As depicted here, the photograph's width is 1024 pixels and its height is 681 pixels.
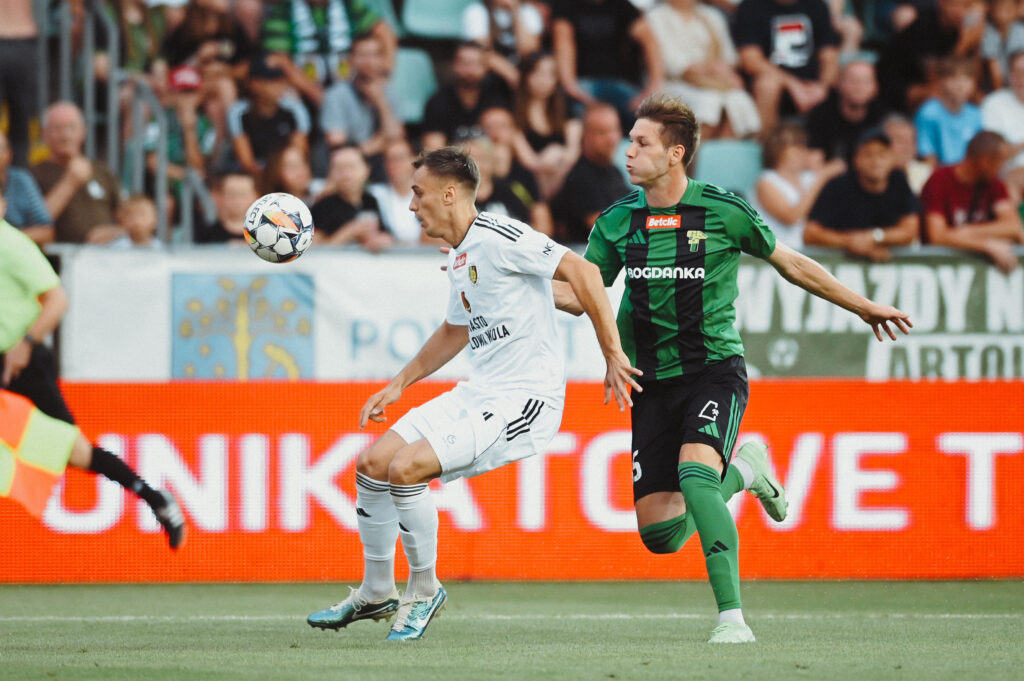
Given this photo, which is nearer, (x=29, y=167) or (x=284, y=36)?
(x=29, y=167)

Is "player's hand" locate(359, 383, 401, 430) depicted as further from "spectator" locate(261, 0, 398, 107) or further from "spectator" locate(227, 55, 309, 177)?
"spectator" locate(261, 0, 398, 107)

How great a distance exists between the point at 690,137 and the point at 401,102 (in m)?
7.76

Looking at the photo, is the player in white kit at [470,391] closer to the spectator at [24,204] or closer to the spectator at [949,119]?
the spectator at [24,204]

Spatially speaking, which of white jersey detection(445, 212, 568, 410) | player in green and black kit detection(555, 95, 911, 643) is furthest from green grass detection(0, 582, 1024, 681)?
white jersey detection(445, 212, 568, 410)

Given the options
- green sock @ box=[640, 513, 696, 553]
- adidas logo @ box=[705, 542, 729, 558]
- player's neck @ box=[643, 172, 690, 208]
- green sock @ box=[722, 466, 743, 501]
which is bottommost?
green sock @ box=[640, 513, 696, 553]

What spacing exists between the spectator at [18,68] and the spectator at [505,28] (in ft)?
12.8

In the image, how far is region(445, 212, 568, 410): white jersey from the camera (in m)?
6.53

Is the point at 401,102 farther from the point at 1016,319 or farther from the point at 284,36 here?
the point at 1016,319

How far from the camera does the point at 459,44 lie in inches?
578

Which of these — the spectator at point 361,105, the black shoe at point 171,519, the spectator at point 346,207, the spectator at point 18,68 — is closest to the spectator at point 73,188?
the spectator at point 18,68

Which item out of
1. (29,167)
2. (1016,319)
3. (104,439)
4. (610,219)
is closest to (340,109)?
(29,167)

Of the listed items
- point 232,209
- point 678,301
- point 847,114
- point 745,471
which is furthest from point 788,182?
point 678,301

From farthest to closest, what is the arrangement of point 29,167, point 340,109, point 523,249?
1. point 340,109
2. point 29,167
3. point 523,249

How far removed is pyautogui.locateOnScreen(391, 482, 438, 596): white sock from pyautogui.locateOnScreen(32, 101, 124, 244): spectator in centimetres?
584
